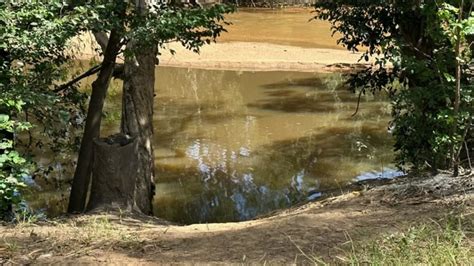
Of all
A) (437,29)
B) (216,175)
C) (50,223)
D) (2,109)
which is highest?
(437,29)

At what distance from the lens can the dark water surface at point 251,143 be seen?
9.80 metres

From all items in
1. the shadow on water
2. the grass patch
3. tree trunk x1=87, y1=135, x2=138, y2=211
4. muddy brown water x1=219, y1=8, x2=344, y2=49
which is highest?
muddy brown water x1=219, y1=8, x2=344, y2=49

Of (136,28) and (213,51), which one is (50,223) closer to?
(136,28)

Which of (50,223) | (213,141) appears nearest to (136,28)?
(50,223)

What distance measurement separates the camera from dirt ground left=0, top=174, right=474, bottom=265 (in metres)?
4.01

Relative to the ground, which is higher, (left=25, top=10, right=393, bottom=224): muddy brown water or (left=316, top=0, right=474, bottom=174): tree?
(left=316, top=0, right=474, bottom=174): tree

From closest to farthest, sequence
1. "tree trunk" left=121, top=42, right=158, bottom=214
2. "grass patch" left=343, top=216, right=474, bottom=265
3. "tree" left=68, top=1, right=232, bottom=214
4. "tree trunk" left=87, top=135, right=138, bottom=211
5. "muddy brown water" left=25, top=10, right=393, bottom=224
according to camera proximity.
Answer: "grass patch" left=343, top=216, right=474, bottom=265
"tree" left=68, top=1, right=232, bottom=214
"tree trunk" left=87, top=135, right=138, bottom=211
"tree trunk" left=121, top=42, right=158, bottom=214
"muddy brown water" left=25, top=10, right=393, bottom=224

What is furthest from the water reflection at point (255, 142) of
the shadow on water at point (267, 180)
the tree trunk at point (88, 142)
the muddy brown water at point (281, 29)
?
the muddy brown water at point (281, 29)

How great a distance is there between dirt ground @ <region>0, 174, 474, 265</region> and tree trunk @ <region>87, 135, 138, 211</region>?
1.24m

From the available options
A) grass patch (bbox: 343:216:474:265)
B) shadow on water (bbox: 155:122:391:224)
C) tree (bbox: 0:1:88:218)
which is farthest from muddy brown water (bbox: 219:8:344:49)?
grass patch (bbox: 343:216:474:265)

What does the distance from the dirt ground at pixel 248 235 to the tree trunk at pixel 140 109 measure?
2.71 meters

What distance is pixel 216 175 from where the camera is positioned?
10938mm

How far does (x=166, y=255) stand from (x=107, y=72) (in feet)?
13.2

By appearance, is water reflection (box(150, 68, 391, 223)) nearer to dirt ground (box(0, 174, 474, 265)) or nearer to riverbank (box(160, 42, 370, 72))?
riverbank (box(160, 42, 370, 72))
